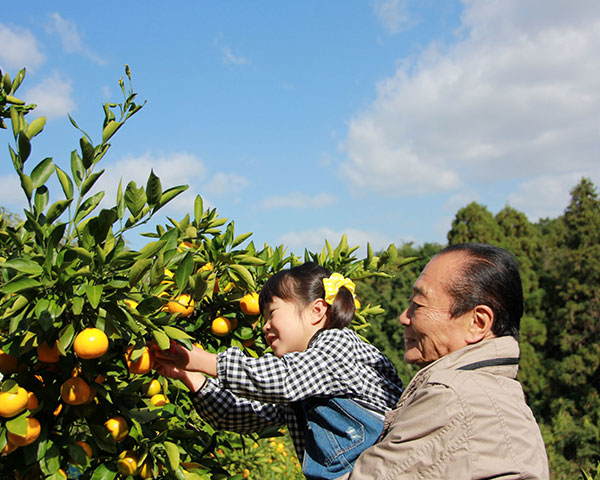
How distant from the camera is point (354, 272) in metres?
2.32

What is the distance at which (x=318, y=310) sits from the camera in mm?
2008

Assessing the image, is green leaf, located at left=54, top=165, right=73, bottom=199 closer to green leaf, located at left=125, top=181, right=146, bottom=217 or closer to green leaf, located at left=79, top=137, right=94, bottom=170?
green leaf, located at left=79, top=137, right=94, bottom=170

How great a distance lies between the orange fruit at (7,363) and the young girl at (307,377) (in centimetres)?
38

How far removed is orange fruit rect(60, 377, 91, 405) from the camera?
1.38 m

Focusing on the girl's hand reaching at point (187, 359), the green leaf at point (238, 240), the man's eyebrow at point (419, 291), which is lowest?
the girl's hand reaching at point (187, 359)

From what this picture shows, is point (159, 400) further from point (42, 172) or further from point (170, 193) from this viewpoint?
point (42, 172)

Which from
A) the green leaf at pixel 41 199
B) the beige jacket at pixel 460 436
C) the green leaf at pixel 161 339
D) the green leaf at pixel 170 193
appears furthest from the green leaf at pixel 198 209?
the beige jacket at pixel 460 436

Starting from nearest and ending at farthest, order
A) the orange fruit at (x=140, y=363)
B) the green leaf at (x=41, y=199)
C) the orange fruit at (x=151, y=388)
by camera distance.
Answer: the green leaf at (x=41, y=199), the orange fruit at (x=140, y=363), the orange fruit at (x=151, y=388)

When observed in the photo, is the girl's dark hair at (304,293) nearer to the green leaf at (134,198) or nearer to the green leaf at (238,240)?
the green leaf at (238,240)

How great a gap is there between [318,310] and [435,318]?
60 cm

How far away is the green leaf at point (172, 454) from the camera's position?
146cm

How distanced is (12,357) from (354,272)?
136 cm

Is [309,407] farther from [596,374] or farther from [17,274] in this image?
[596,374]

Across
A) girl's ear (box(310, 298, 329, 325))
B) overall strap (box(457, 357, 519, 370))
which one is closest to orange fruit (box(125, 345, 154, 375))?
girl's ear (box(310, 298, 329, 325))
